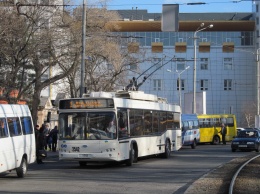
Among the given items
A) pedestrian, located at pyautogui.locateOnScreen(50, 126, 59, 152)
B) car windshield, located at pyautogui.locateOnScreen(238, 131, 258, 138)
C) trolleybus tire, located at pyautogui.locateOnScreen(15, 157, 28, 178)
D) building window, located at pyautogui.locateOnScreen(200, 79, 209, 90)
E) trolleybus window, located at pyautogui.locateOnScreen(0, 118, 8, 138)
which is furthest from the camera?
building window, located at pyautogui.locateOnScreen(200, 79, 209, 90)

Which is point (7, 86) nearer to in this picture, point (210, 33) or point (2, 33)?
point (2, 33)

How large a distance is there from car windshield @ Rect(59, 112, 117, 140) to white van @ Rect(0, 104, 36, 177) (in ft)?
6.93

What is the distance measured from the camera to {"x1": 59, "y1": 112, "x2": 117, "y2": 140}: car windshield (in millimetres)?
21391

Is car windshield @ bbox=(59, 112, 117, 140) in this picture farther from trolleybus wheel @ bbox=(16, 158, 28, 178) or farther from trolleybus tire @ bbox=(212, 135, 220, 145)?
trolleybus tire @ bbox=(212, 135, 220, 145)

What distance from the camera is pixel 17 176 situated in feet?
61.5

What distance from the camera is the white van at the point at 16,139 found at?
16719mm

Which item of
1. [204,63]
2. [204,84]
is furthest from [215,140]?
[204,84]

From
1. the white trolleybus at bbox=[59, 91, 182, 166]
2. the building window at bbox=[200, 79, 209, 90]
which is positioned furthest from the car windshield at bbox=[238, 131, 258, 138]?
the building window at bbox=[200, 79, 209, 90]

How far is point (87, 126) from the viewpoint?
2155 centimetres

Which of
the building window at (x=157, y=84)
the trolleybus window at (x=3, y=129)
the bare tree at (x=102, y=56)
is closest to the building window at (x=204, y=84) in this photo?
the building window at (x=157, y=84)

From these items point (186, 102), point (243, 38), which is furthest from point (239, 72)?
point (186, 102)

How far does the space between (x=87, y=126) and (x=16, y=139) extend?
4186mm

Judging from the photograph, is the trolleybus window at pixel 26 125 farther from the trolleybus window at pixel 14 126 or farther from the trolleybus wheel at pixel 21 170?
the trolleybus wheel at pixel 21 170

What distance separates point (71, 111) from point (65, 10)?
1193 cm
